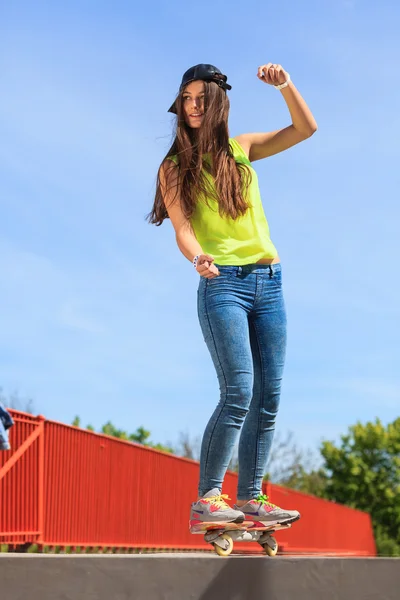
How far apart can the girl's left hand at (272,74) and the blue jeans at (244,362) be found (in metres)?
0.88

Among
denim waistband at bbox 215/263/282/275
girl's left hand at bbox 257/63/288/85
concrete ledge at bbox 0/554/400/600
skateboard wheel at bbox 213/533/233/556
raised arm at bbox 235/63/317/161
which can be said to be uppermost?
girl's left hand at bbox 257/63/288/85

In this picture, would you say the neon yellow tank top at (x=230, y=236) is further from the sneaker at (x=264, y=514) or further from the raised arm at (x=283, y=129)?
the sneaker at (x=264, y=514)

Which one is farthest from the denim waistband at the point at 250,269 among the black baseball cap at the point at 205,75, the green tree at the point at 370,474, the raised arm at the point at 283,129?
the green tree at the point at 370,474

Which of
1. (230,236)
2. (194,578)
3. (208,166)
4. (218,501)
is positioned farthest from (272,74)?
(194,578)

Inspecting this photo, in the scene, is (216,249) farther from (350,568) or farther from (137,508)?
(137,508)

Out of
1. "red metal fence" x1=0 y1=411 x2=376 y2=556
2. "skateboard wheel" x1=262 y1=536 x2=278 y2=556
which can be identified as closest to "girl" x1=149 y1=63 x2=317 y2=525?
"skateboard wheel" x1=262 y1=536 x2=278 y2=556

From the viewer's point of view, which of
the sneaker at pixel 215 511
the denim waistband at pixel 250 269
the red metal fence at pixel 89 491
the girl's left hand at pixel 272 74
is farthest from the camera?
the red metal fence at pixel 89 491

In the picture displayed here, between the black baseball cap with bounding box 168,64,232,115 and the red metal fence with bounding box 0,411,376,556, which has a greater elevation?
the black baseball cap with bounding box 168,64,232,115

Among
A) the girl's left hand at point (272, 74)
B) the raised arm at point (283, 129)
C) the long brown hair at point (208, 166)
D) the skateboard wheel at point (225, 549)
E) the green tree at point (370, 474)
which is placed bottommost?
the skateboard wheel at point (225, 549)

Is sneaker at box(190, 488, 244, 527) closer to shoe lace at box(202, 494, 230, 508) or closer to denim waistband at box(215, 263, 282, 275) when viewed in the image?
shoe lace at box(202, 494, 230, 508)

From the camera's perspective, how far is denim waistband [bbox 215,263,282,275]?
4.23 m

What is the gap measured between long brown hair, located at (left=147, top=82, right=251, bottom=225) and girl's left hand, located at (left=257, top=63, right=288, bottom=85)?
0.21m

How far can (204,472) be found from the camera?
421cm

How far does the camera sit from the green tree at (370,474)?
189ft
